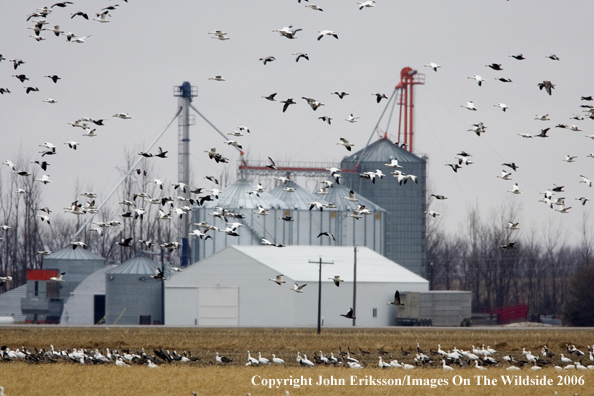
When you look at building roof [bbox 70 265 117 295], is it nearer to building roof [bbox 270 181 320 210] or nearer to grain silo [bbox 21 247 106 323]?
grain silo [bbox 21 247 106 323]

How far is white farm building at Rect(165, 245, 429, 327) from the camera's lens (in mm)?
65875

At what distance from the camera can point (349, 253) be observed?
3009 inches

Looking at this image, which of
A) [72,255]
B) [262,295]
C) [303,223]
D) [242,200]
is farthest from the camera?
[303,223]

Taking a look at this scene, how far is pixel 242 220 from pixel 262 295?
590 inches

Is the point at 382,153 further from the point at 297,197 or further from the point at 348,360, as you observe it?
the point at 348,360

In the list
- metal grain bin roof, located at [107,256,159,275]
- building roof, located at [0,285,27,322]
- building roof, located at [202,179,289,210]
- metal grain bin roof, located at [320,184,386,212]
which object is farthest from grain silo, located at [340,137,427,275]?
building roof, located at [0,285,27,322]

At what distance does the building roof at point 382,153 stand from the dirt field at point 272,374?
38043mm

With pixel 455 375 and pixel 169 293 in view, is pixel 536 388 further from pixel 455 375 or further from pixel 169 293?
pixel 169 293

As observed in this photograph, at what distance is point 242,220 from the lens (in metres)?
80.9

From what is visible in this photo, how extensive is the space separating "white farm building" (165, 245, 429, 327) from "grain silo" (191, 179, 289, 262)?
860 centimetres

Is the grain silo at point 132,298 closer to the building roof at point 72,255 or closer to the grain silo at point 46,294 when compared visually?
the grain silo at point 46,294

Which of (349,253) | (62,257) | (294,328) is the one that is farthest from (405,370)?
(62,257)

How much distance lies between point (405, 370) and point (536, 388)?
5.50m

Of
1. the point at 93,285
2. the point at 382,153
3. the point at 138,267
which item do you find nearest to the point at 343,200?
the point at 382,153
